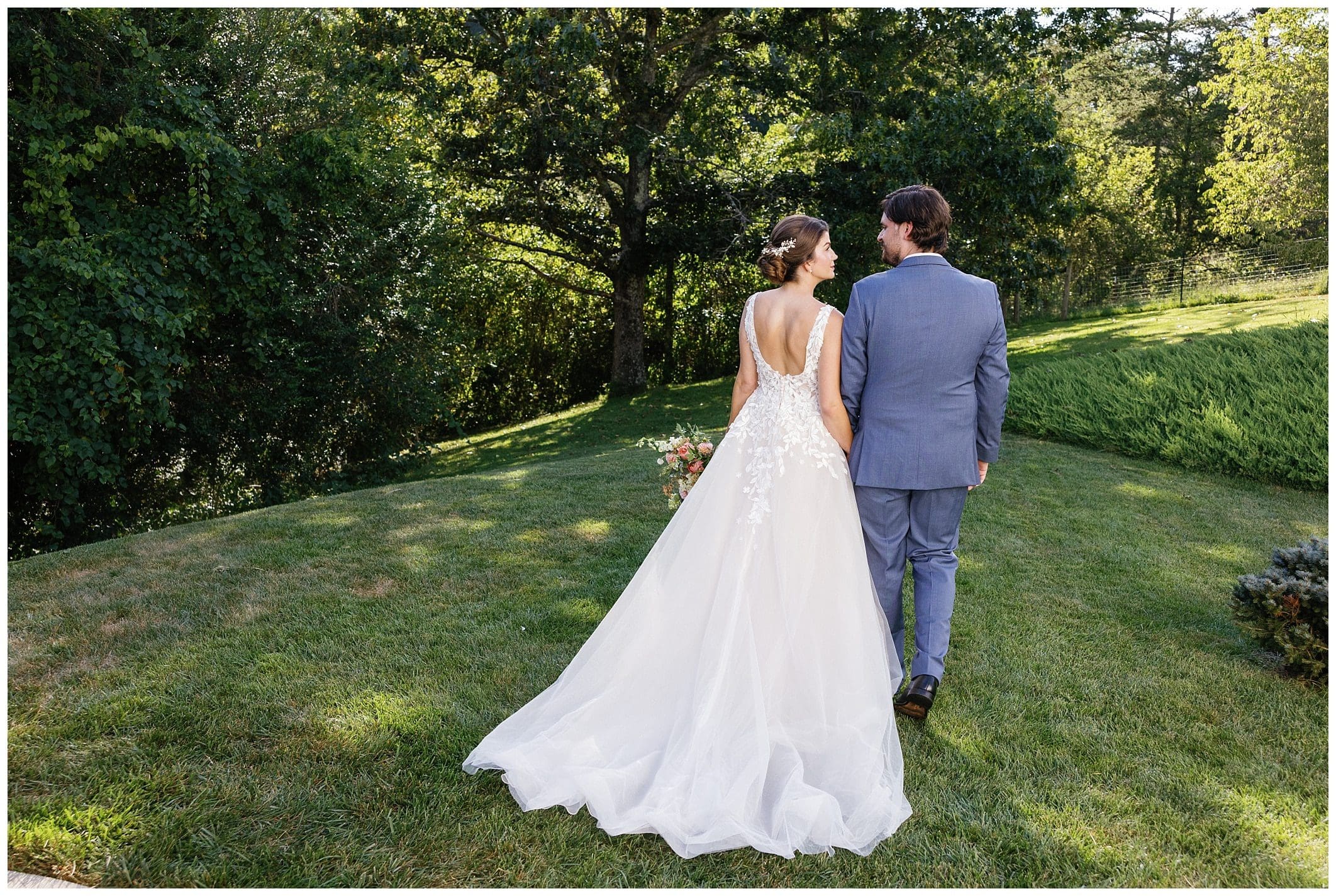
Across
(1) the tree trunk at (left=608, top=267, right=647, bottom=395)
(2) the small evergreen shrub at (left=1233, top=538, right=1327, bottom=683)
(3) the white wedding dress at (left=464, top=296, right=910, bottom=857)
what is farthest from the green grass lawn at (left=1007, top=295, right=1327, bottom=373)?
(3) the white wedding dress at (left=464, top=296, right=910, bottom=857)

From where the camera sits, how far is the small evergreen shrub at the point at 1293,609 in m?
4.09

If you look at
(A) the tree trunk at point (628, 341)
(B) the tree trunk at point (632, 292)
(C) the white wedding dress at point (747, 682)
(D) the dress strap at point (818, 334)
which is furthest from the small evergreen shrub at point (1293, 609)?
(A) the tree trunk at point (628, 341)

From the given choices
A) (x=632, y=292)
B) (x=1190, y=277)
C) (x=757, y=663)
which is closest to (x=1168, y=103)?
(x=1190, y=277)

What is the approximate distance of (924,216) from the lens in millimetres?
3604

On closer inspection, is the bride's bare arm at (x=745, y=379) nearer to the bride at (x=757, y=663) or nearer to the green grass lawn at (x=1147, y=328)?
the bride at (x=757, y=663)

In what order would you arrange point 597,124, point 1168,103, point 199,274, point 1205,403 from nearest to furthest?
point 199,274 → point 1205,403 → point 597,124 → point 1168,103

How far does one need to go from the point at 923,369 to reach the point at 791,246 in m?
0.73

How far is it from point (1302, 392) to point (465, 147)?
36.8 ft

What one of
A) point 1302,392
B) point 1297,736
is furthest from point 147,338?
point 1302,392


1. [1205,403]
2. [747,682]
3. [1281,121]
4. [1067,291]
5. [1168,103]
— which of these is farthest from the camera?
[1168,103]

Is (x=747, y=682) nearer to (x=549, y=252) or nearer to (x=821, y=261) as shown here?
(x=821, y=261)

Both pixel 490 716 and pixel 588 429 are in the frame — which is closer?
pixel 490 716

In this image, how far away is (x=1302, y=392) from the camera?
30.0 ft

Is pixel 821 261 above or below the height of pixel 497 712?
above
